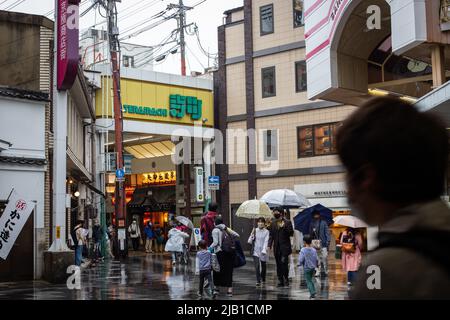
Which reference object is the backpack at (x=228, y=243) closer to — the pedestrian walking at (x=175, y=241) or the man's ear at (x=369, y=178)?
the pedestrian walking at (x=175, y=241)

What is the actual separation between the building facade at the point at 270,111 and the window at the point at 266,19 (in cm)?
6

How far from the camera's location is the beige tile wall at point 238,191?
36469 millimetres

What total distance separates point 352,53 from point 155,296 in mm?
11587

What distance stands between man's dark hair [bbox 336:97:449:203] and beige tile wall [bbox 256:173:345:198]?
31.1 m

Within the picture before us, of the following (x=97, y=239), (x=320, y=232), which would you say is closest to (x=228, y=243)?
(x=320, y=232)

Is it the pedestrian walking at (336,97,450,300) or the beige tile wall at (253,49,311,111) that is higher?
the beige tile wall at (253,49,311,111)

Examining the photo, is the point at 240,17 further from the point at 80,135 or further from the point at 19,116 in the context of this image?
the point at 19,116

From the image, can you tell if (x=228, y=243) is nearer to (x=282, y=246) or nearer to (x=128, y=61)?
(x=282, y=246)

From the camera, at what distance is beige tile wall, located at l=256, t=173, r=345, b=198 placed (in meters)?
33.4

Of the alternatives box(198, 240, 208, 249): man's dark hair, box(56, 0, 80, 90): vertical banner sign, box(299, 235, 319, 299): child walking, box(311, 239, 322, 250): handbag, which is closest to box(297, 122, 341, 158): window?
box(311, 239, 322, 250): handbag

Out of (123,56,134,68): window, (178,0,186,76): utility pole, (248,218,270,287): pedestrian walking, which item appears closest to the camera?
(248,218,270,287): pedestrian walking

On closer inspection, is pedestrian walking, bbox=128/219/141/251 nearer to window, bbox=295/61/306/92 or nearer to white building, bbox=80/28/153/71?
window, bbox=295/61/306/92

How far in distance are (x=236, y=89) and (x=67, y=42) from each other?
20.0 m

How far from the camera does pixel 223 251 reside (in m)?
14.3
